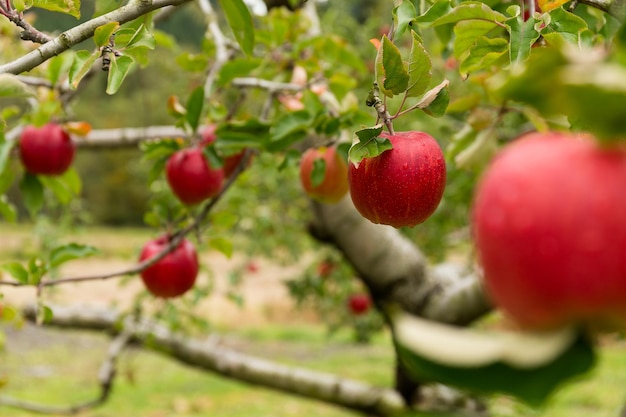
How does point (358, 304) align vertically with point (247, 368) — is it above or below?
below

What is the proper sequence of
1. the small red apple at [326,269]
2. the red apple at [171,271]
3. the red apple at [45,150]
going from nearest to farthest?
the red apple at [171,271], the red apple at [45,150], the small red apple at [326,269]

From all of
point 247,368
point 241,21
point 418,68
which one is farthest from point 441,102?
point 247,368

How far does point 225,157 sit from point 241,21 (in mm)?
480

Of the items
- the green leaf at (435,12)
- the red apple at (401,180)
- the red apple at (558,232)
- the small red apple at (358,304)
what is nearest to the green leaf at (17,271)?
the red apple at (401,180)

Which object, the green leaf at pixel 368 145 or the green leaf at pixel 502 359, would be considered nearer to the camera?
the green leaf at pixel 502 359

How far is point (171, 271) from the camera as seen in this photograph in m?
1.36

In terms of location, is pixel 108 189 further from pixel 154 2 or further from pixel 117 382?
pixel 154 2

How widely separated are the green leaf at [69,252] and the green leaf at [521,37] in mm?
816

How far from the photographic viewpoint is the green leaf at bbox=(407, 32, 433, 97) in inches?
27.4

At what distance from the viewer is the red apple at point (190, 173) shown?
4.33 ft

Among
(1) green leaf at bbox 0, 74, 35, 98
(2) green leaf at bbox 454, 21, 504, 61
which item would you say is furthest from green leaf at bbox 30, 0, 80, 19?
(2) green leaf at bbox 454, 21, 504, 61

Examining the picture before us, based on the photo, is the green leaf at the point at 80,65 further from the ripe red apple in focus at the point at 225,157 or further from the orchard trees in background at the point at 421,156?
the ripe red apple in focus at the point at 225,157

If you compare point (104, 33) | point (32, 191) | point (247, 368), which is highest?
point (104, 33)

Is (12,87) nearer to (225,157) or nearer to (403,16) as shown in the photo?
(403,16)
